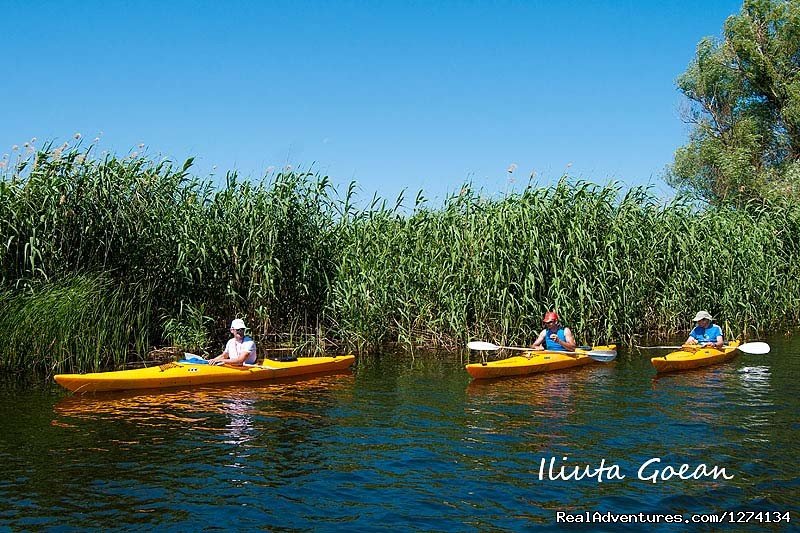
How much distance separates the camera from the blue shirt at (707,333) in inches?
463

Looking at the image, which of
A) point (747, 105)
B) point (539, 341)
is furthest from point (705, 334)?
point (747, 105)

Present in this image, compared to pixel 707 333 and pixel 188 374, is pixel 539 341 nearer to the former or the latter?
pixel 707 333

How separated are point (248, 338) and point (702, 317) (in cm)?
625

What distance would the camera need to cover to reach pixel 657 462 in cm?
641

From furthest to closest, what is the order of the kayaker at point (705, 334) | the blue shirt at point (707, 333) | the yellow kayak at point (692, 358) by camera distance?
the blue shirt at point (707, 333), the kayaker at point (705, 334), the yellow kayak at point (692, 358)

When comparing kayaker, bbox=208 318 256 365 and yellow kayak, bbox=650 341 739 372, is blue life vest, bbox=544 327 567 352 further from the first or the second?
kayaker, bbox=208 318 256 365

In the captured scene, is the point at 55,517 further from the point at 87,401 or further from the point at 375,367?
the point at 375,367

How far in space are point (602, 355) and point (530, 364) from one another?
100cm

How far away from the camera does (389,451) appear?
687 cm

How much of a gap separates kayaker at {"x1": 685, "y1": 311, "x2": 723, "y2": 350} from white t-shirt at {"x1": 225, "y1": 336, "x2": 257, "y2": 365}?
5917 mm

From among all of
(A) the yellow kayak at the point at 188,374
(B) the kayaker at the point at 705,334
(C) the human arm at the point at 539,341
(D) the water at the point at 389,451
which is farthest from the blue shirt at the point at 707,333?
(A) the yellow kayak at the point at 188,374

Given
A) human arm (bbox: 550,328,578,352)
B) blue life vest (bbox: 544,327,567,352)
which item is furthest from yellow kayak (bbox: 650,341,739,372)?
blue life vest (bbox: 544,327,567,352)

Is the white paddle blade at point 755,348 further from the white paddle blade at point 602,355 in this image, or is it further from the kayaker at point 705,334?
the white paddle blade at point 602,355

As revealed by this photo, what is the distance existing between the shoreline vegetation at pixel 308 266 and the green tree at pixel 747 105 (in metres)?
13.6
